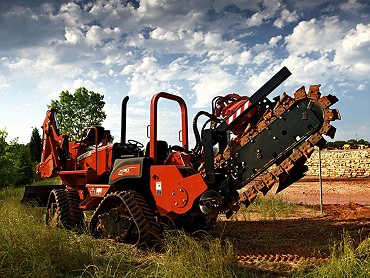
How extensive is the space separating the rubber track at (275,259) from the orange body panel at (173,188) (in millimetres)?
1075

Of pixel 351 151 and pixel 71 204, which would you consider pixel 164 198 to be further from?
pixel 351 151

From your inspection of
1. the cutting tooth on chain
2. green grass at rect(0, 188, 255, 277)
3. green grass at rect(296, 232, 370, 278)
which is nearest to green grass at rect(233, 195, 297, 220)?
the cutting tooth on chain

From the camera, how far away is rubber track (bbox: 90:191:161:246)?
19.6 ft

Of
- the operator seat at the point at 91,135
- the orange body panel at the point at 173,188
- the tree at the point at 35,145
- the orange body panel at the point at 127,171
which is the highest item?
the tree at the point at 35,145

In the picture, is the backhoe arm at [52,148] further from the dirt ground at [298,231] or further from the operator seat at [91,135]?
the dirt ground at [298,231]

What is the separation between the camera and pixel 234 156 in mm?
5816

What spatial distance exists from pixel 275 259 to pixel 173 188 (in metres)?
1.77

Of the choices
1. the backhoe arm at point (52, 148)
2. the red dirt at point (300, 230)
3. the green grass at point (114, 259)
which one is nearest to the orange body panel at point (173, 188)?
the green grass at point (114, 259)

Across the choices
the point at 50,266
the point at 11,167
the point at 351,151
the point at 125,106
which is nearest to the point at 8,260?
the point at 50,266

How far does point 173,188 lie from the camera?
19.7 feet

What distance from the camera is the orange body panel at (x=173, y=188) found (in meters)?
5.79

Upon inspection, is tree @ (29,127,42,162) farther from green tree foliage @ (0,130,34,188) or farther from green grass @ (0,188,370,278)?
green grass @ (0,188,370,278)

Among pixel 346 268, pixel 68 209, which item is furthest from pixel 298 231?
pixel 68 209

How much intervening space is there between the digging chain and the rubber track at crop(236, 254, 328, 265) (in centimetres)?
79
